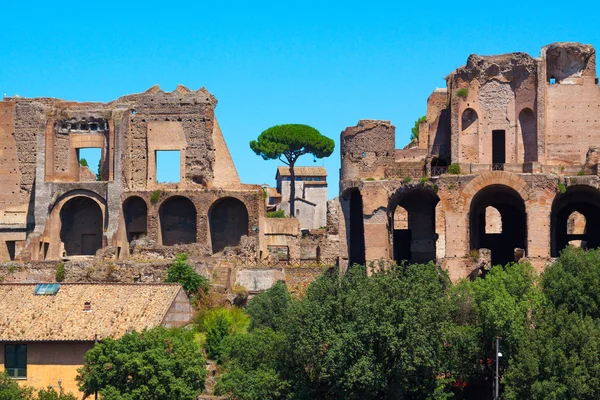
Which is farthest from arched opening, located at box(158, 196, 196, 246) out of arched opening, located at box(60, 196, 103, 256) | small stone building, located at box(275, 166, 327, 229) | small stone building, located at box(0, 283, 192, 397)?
small stone building, located at box(275, 166, 327, 229)

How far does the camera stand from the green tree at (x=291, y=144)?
78.8 meters

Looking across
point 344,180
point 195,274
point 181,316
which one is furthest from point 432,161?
point 181,316

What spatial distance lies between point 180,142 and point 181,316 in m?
16.1

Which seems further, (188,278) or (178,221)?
(178,221)

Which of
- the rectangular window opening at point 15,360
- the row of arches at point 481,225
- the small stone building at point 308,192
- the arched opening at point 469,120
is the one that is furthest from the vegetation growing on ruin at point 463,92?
the small stone building at point 308,192

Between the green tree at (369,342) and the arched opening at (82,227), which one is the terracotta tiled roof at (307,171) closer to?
the arched opening at (82,227)

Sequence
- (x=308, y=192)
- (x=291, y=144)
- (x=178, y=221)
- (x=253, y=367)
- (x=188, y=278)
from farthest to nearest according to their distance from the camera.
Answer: (x=308, y=192)
(x=291, y=144)
(x=178, y=221)
(x=188, y=278)
(x=253, y=367)

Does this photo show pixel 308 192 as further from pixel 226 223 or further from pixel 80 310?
pixel 80 310

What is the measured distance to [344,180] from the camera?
5600cm

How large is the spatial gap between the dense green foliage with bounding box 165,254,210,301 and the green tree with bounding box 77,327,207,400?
34.8 feet

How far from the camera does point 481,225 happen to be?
199ft

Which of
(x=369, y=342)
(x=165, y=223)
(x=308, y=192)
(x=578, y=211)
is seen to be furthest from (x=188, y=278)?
(x=308, y=192)

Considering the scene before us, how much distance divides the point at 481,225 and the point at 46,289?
2387cm

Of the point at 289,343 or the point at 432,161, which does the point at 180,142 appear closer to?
the point at 432,161
